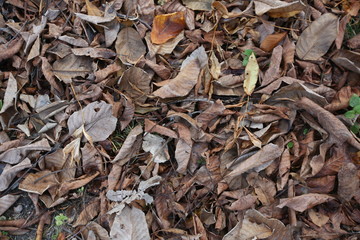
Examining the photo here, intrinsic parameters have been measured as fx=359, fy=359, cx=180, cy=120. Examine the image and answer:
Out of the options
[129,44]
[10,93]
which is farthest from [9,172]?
[129,44]

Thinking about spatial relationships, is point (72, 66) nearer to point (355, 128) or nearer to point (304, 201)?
point (304, 201)

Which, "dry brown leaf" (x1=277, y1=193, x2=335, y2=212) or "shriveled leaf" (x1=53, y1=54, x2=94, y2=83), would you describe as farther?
"shriveled leaf" (x1=53, y1=54, x2=94, y2=83)

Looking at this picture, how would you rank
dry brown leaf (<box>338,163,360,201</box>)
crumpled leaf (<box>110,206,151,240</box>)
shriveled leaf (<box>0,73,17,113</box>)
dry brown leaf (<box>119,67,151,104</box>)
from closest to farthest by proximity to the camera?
dry brown leaf (<box>338,163,360,201</box>) < crumpled leaf (<box>110,206,151,240</box>) < dry brown leaf (<box>119,67,151,104</box>) < shriveled leaf (<box>0,73,17,113</box>)

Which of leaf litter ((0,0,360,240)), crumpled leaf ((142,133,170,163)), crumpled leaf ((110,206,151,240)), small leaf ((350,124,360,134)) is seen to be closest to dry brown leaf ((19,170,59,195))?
leaf litter ((0,0,360,240))

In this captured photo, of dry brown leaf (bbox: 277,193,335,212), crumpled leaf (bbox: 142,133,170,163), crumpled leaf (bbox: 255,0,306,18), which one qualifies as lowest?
dry brown leaf (bbox: 277,193,335,212)

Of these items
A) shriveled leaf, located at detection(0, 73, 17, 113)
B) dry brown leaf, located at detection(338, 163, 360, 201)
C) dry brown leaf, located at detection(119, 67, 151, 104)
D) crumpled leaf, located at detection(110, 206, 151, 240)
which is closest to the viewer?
dry brown leaf, located at detection(338, 163, 360, 201)

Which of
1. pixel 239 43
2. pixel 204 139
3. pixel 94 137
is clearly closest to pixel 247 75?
pixel 239 43

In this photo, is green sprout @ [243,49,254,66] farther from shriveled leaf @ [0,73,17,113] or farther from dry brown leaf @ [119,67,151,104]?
shriveled leaf @ [0,73,17,113]
